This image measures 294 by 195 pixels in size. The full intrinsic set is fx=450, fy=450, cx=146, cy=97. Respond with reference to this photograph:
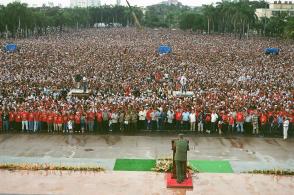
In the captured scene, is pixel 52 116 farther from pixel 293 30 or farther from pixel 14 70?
pixel 293 30

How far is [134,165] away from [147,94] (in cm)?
1056

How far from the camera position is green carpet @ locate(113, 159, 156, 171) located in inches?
525

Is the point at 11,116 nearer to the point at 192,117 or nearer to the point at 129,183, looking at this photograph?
the point at 192,117

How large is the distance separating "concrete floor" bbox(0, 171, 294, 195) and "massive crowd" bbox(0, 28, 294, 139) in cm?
672

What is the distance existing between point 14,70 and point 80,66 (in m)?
5.11

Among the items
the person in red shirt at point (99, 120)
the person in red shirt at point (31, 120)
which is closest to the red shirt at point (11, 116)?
the person in red shirt at point (31, 120)

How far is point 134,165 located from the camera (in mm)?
13781

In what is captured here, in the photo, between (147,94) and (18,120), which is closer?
(18,120)

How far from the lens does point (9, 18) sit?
271 feet

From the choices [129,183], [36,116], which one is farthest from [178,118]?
[129,183]

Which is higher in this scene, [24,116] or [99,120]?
[24,116]

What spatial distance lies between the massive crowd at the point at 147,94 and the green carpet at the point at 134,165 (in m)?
4.40

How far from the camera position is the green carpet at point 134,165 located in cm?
1333

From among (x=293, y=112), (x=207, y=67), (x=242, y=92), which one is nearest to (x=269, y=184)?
(x=293, y=112)
